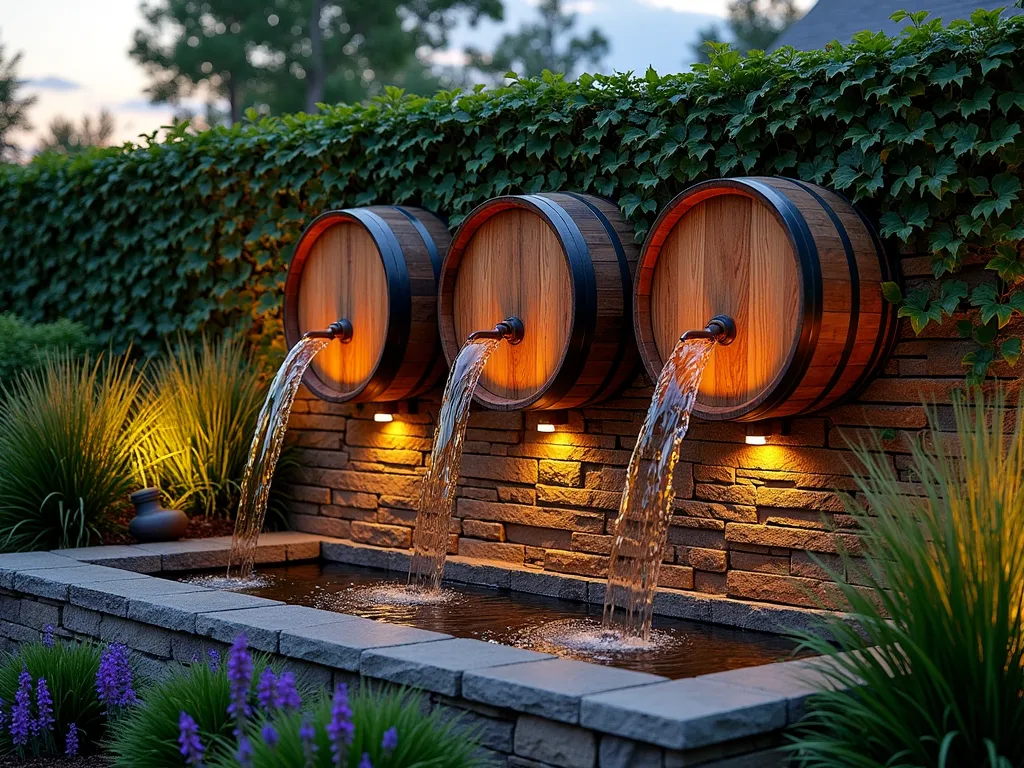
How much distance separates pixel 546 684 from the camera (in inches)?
132

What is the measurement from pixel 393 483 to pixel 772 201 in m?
2.86

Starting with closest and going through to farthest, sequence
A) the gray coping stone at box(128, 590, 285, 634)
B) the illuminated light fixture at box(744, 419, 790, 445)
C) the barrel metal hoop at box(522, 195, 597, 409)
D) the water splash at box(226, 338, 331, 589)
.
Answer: the gray coping stone at box(128, 590, 285, 634) → the illuminated light fixture at box(744, 419, 790, 445) → the barrel metal hoop at box(522, 195, 597, 409) → the water splash at box(226, 338, 331, 589)

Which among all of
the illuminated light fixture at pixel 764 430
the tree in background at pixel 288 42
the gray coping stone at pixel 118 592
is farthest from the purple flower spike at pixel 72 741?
the tree in background at pixel 288 42

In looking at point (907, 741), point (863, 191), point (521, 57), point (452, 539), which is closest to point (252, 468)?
point (452, 539)

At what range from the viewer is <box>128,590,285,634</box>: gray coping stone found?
4.54 meters

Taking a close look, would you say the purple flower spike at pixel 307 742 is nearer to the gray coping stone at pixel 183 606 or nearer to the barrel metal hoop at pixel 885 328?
the gray coping stone at pixel 183 606

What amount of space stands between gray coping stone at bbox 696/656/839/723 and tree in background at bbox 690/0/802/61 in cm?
2563

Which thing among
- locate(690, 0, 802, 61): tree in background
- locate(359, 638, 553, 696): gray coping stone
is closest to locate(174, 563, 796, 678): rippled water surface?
locate(359, 638, 553, 696): gray coping stone

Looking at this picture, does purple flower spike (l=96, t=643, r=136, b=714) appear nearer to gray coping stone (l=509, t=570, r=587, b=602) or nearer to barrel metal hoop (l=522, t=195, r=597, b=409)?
gray coping stone (l=509, t=570, r=587, b=602)

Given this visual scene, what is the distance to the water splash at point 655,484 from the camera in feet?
15.0

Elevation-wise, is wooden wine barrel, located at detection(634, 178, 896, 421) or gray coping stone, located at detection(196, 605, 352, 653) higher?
wooden wine barrel, located at detection(634, 178, 896, 421)

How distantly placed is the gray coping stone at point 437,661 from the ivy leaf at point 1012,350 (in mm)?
1873

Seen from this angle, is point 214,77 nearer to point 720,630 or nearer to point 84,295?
point 84,295

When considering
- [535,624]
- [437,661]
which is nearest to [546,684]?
[437,661]
